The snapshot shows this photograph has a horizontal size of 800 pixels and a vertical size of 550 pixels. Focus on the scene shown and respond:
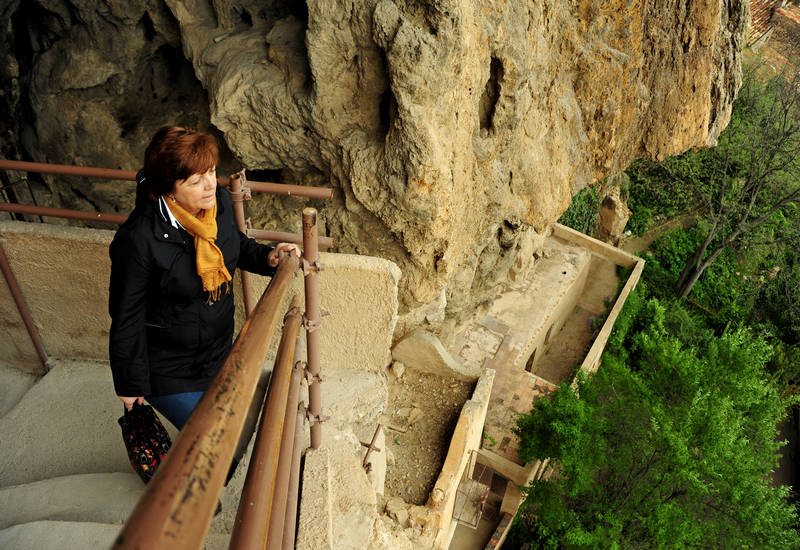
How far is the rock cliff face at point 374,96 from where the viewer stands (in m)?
5.12

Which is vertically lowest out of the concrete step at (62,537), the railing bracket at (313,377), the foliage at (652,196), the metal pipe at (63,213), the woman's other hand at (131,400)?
the foliage at (652,196)

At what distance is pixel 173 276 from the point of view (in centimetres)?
202

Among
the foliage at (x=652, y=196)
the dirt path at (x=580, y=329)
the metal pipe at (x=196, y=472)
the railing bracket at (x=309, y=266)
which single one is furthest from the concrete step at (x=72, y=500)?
the foliage at (x=652, y=196)

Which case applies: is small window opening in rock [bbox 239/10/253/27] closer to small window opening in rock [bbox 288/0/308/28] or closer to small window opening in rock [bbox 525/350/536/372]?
small window opening in rock [bbox 288/0/308/28]

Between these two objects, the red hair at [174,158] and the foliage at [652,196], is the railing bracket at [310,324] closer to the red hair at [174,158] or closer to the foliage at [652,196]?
the red hair at [174,158]

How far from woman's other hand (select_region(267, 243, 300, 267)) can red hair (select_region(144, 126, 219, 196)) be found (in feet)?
1.51

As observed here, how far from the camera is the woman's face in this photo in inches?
76.1

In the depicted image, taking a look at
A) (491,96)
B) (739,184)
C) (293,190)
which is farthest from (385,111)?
(739,184)

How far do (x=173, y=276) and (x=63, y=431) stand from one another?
5.51 ft

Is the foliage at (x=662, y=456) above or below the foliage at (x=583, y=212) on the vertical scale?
below

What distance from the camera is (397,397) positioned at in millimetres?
6242

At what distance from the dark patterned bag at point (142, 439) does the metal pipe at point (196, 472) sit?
1.35m

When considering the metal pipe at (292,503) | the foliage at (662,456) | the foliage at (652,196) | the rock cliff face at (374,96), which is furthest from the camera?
the foliage at (652,196)

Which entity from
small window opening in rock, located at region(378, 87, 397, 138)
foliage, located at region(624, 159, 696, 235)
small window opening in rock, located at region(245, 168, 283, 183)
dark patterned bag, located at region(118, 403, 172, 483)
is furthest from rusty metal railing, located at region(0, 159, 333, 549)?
foliage, located at region(624, 159, 696, 235)
